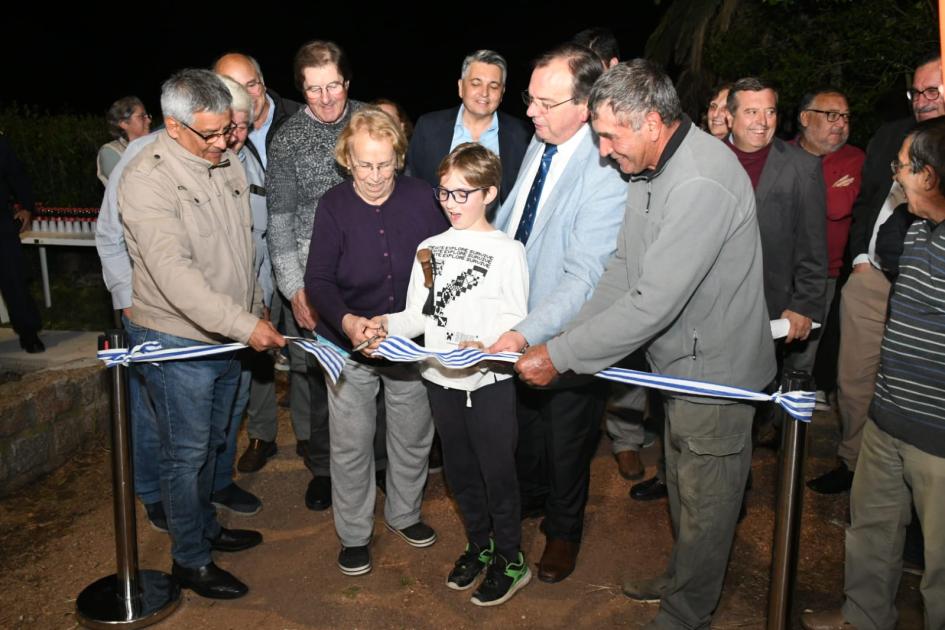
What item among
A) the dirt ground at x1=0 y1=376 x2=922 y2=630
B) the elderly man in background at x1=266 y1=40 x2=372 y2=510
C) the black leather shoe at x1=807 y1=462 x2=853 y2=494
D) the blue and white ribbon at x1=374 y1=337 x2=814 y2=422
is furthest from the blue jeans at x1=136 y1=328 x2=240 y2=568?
the black leather shoe at x1=807 y1=462 x2=853 y2=494

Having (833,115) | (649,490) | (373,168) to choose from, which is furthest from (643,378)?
(833,115)

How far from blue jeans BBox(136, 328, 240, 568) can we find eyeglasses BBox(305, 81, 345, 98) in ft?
4.97

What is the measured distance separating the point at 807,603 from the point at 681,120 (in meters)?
2.34

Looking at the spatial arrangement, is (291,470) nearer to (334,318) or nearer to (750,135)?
(334,318)

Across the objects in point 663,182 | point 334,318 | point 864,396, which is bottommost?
point 864,396

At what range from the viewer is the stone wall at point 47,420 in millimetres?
5070

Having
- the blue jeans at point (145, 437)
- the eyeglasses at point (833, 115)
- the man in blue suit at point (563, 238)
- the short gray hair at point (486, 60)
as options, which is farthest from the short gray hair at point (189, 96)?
the eyeglasses at point (833, 115)

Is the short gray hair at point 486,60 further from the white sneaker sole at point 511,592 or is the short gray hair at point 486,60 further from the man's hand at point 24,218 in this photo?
the man's hand at point 24,218

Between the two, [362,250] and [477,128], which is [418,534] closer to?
[362,250]

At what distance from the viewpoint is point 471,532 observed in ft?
13.3

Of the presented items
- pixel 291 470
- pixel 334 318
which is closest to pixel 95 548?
pixel 291 470

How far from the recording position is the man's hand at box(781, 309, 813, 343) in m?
4.58

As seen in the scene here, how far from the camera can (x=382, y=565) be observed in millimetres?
4277

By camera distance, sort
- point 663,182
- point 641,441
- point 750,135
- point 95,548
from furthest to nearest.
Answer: point 641,441, point 750,135, point 95,548, point 663,182
